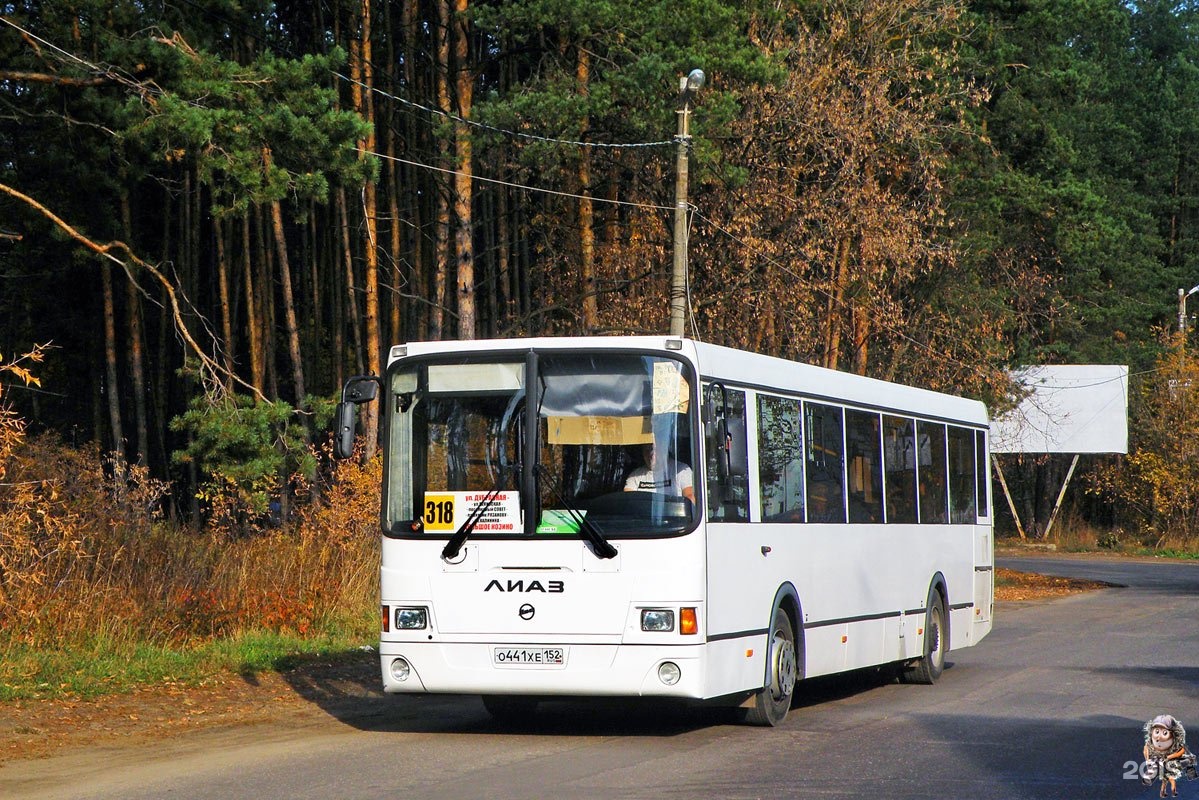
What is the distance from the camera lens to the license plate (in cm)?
1141

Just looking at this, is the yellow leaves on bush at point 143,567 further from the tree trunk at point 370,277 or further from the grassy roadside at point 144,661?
the tree trunk at point 370,277

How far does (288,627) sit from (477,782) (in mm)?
9271

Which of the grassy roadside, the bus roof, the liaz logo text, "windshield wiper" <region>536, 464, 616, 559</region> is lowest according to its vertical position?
the grassy roadside

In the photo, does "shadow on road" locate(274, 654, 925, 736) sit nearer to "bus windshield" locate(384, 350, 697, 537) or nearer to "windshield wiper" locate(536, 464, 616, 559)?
"windshield wiper" locate(536, 464, 616, 559)

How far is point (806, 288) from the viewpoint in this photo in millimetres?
→ 29906

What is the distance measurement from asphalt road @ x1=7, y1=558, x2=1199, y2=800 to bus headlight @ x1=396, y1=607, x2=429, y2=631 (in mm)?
822

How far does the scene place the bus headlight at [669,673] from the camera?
1119 centimetres

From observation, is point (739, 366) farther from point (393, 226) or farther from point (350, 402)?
point (393, 226)

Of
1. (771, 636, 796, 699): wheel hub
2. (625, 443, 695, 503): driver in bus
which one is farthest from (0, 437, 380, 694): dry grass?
(771, 636, 796, 699): wheel hub

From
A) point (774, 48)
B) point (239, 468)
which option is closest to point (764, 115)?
point (774, 48)

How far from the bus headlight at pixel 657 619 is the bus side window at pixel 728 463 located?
760mm

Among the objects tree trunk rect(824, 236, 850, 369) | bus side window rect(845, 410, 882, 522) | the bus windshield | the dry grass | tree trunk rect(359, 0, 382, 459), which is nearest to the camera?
the bus windshield

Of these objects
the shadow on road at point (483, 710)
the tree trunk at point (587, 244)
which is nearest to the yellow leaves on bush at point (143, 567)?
the shadow on road at point (483, 710)

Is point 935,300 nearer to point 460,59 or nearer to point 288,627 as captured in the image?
point 460,59
